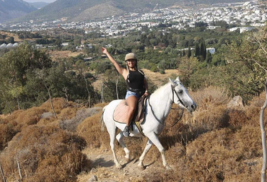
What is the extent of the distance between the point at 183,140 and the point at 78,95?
63.4 ft

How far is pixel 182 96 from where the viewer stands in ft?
14.3

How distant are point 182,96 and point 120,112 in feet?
5.14

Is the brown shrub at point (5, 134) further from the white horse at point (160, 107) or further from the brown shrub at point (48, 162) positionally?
the white horse at point (160, 107)

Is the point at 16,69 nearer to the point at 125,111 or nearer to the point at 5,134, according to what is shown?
the point at 5,134

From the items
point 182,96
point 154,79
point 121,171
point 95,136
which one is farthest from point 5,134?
point 154,79

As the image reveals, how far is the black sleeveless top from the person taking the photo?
4797 mm

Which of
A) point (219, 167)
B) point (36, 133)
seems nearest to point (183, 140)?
point (219, 167)

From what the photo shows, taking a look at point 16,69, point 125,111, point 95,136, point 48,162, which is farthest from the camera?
point 16,69

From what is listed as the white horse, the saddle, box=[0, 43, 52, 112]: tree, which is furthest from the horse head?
box=[0, 43, 52, 112]: tree

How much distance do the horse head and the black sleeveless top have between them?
768 mm

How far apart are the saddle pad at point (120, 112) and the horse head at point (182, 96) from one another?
47.9 inches

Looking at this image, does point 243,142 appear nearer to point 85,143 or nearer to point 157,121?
point 157,121

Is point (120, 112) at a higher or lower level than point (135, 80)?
lower

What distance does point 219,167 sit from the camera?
14.5 ft
